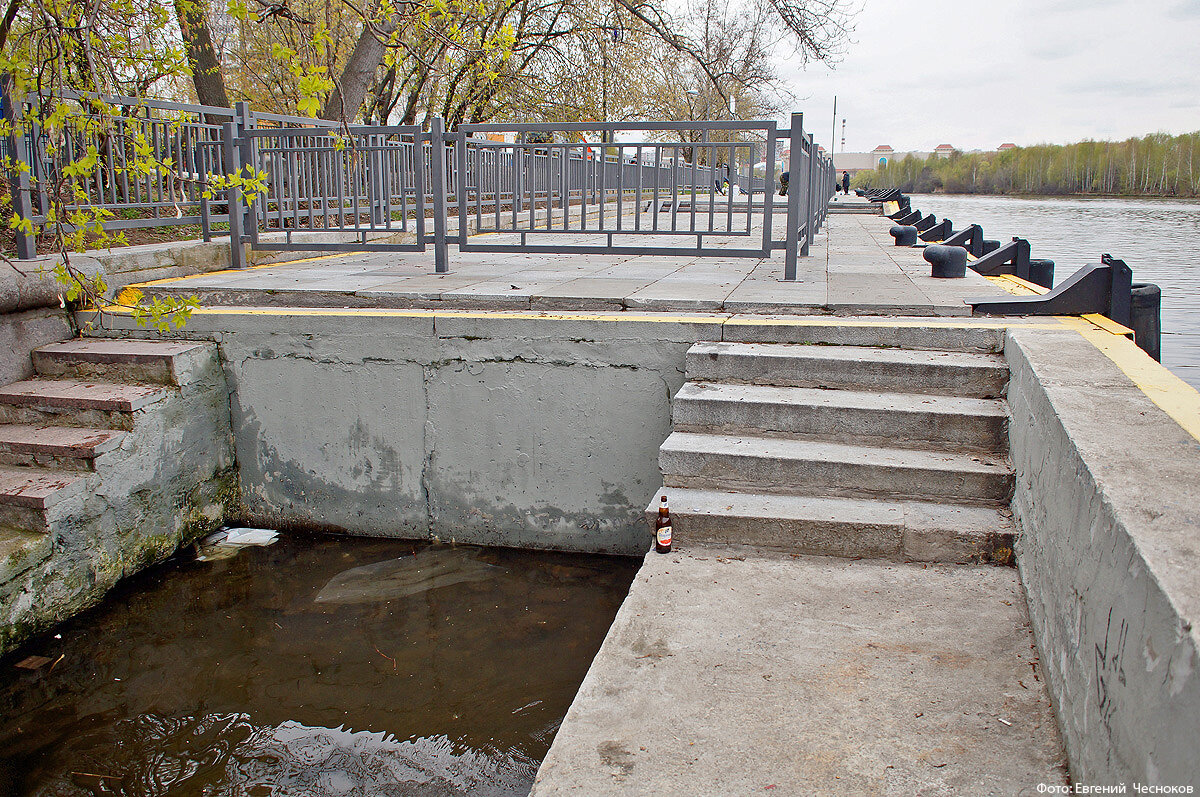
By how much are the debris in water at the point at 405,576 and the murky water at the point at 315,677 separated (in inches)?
Answer: 0.6

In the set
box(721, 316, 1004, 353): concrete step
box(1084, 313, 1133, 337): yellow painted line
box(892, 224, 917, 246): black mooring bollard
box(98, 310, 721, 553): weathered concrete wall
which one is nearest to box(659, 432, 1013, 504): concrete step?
box(721, 316, 1004, 353): concrete step

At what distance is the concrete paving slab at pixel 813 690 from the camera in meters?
2.37

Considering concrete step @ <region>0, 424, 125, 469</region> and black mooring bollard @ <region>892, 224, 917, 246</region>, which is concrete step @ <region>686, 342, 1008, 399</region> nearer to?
concrete step @ <region>0, 424, 125, 469</region>

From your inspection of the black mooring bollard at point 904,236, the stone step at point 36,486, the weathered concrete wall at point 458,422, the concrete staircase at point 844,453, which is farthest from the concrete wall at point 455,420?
the black mooring bollard at point 904,236

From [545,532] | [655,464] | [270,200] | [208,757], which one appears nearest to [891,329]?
[655,464]

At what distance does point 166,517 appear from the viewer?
5852mm

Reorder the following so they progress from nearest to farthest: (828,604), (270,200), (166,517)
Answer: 1. (828,604)
2. (166,517)
3. (270,200)

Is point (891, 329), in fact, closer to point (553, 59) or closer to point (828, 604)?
point (828, 604)

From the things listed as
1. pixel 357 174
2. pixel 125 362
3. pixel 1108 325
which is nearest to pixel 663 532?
pixel 1108 325

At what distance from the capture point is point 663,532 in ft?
12.8

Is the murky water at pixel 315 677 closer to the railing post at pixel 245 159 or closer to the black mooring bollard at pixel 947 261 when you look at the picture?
the railing post at pixel 245 159

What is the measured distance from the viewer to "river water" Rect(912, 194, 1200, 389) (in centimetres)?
1123

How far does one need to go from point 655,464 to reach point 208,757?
304cm

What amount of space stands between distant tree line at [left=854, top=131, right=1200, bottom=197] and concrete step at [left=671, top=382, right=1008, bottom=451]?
37936 millimetres
